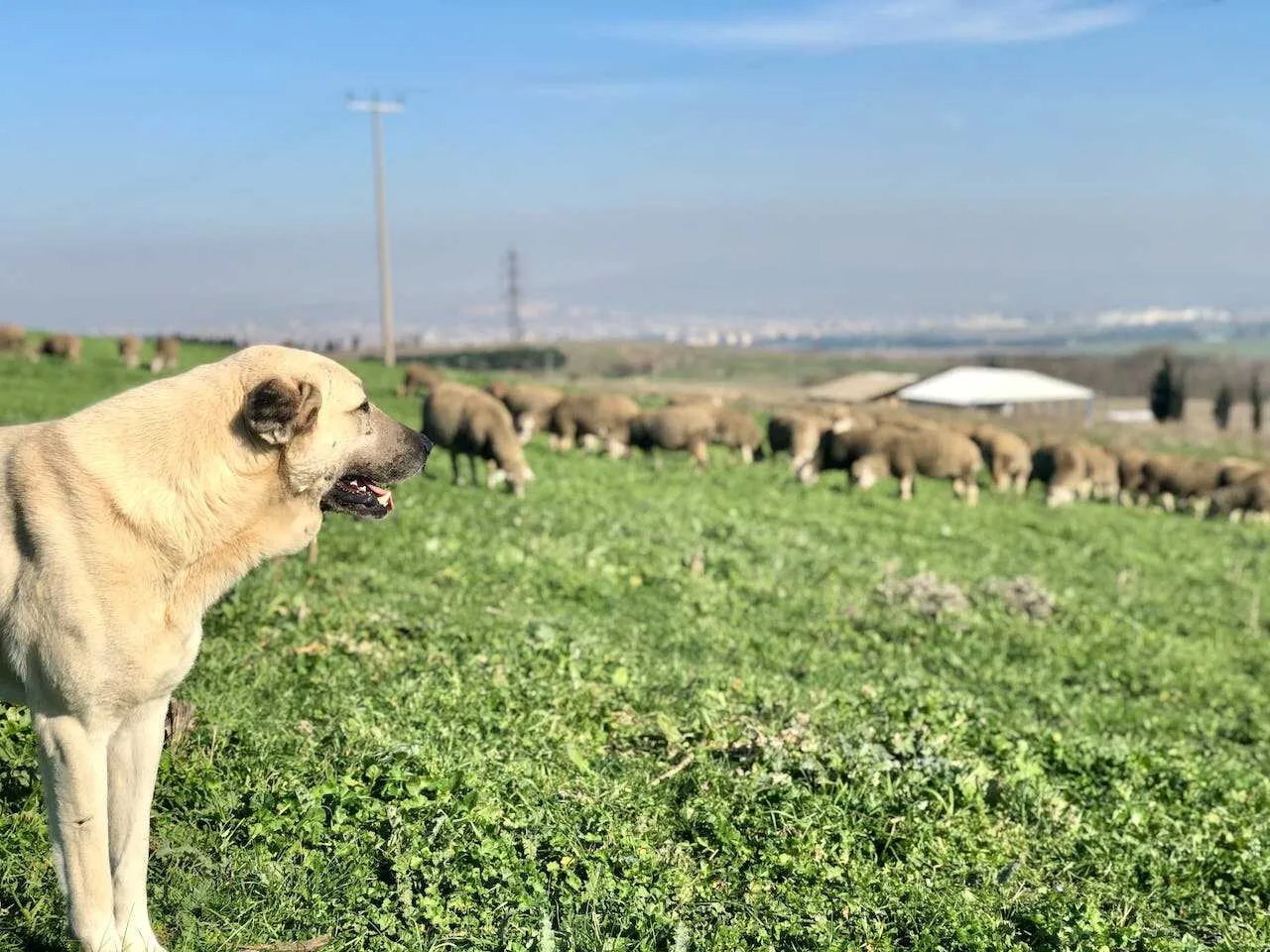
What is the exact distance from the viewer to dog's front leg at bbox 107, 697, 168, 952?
4.71 meters

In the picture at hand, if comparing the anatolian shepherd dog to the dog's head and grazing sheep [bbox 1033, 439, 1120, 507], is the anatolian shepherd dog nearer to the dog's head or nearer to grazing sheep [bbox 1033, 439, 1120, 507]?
the dog's head

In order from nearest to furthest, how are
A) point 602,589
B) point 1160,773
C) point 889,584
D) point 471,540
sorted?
point 1160,773, point 602,589, point 471,540, point 889,584

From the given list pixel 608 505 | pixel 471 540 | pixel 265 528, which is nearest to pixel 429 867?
pixel 265 528

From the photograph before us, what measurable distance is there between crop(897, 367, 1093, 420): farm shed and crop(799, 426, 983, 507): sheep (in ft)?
142

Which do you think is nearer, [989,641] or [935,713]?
[935,713]

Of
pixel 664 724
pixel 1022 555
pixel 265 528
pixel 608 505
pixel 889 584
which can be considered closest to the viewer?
pixel 265 528

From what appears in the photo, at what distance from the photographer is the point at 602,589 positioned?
12.2 m

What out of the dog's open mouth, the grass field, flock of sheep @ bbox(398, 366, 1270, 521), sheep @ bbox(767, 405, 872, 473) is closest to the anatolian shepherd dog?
the dog's open mouth

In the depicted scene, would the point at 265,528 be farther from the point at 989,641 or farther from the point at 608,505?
the point at 608,505

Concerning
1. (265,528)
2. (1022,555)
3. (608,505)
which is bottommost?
(1022,555)

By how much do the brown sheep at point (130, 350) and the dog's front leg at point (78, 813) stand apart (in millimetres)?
43527

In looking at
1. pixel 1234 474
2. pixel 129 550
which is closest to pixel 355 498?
pixel 129 550

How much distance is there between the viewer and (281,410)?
4711 mm

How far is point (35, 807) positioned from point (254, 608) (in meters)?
3.06
